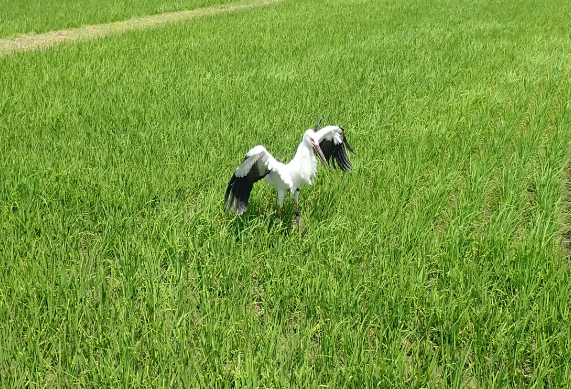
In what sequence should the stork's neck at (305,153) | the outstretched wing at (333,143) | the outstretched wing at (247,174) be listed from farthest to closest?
the outstretched wing at (333,143) → the stork's neck at (305,153) → the outstretched wing at (247,174)

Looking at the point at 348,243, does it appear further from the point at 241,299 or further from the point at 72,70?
the point at 72,70

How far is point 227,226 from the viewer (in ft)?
7.63

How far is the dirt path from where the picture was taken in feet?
24.2

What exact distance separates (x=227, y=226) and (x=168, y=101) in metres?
2.31

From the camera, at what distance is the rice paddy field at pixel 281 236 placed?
1.63 meters

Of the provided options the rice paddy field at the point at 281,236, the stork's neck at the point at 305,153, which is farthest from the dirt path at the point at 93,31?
the stork's neck at the point at 305,153

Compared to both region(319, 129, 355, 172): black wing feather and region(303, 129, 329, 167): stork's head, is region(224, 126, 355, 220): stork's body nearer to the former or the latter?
region(303, 129, 329, 167): stork's head

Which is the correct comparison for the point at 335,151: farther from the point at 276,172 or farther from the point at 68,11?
the point at 68,11

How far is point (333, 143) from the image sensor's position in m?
2.46

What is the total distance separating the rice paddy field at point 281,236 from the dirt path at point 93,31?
2827 mm

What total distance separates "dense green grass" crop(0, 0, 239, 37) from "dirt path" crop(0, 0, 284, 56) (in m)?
0.17

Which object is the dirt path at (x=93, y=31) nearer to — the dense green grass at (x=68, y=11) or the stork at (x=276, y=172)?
the dense green grass at (x=68, y=11)

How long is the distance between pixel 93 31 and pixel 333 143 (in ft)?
25.5

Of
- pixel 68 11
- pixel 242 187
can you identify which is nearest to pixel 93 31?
pixel 68 11
